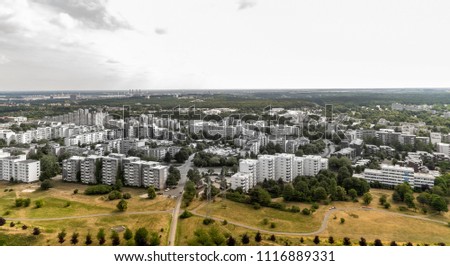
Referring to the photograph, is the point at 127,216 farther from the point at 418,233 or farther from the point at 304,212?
the point at 418,233

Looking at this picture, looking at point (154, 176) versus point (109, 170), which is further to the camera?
point (109, 170)

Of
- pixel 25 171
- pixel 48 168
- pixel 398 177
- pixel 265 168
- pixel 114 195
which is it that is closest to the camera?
pixel 114 195

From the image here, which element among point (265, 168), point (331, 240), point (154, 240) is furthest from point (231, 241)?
point (265, 168)

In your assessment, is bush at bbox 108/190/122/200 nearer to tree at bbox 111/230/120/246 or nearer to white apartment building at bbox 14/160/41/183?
tree at bbox 111/230/120/246

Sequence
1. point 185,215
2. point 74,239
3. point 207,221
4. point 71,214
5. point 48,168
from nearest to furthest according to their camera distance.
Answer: point 74,239
point 207,221
point 185,215
point 71,214
point 48,168

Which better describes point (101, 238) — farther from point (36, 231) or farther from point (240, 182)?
point (240, 182)

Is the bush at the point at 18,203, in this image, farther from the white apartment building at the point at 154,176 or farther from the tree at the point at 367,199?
the tree at the point at 367,199
